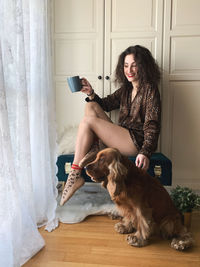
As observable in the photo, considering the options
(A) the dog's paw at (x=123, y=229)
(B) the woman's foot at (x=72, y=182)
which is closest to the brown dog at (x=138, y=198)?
(A) the dog's paw at (x=123, y=229)

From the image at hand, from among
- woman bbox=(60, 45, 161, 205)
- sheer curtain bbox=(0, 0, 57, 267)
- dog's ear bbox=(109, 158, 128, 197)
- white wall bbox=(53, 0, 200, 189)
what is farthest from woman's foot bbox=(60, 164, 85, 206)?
white wall bbox=(53, 0, 200, 189)

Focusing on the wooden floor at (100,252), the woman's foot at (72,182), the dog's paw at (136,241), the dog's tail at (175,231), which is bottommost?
the wooden floor at (100,252)

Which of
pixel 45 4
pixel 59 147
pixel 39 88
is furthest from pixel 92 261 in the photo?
pixel 45 4

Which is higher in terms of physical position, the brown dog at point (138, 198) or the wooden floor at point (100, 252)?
the brown dog at point (138, 198)

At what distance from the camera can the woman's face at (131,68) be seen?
170cm

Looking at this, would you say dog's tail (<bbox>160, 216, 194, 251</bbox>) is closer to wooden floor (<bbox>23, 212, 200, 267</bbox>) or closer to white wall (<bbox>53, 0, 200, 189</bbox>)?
wooden floor (<bbox>23, 212, 200, 267</bbox>)

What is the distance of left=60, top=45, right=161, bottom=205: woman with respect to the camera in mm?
1521

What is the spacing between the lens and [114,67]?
1.93m

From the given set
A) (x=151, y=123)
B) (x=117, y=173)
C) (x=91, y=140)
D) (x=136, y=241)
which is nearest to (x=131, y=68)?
(x=151, y=123)

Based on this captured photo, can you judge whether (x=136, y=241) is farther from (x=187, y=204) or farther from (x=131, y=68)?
(x=131, y=68)

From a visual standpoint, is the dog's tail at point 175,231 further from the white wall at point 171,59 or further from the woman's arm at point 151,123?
the white wall at point 171,59

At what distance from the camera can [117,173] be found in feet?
3.74

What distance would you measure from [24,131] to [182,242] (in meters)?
0.95

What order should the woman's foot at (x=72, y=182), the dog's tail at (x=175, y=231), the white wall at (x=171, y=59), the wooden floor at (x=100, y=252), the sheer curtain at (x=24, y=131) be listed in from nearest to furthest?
the sheer curtain at (x=24, y=131) → the wooden floor at (x=100, y=252) → the dog's tail at (x=175, y=231) → the woman's foot at (x=72, y=182) → the white wall at (x=171, y=59)
